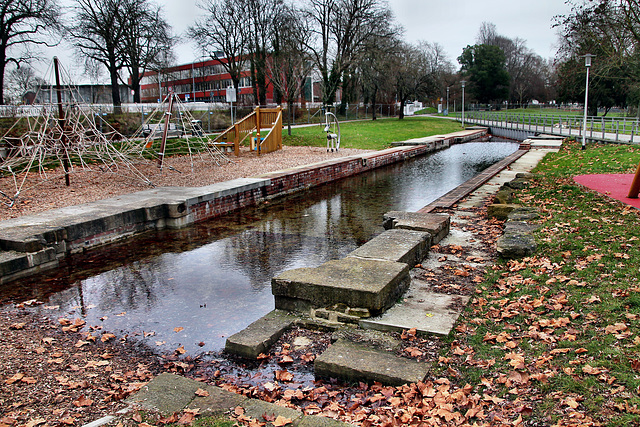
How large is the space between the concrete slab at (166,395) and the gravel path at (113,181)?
8.06 m

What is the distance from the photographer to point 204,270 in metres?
8.25

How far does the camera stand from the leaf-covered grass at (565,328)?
143 inches

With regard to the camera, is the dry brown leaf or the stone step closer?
the stone step

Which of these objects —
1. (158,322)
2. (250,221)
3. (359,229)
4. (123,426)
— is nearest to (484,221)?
(359,229)

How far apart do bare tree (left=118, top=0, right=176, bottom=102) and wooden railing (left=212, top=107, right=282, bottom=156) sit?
845 inches

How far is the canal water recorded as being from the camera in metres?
6.14

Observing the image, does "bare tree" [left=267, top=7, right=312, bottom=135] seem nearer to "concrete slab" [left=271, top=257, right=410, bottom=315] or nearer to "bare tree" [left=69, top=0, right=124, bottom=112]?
"bare tree" [left=69, top=0, right=124, bottom=112]

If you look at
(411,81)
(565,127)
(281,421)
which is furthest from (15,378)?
(411,81)

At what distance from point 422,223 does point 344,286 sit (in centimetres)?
344

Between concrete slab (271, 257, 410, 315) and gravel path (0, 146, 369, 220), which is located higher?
gravel path (0, 146, 369, 220)

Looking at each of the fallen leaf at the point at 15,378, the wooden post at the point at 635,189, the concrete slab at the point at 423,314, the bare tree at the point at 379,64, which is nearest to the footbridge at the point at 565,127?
the bare tree at the point at 379,64

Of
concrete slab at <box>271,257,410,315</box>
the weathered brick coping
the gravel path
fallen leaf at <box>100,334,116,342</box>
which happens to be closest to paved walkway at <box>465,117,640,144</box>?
the gravel path

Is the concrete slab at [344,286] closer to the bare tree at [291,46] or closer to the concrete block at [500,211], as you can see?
the concrete block at [500,211]

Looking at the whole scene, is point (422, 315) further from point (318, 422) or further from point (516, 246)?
point (516, 246)
